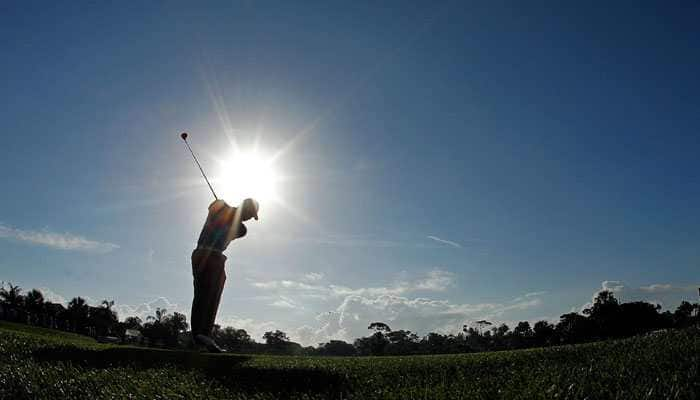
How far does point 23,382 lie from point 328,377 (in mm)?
5002

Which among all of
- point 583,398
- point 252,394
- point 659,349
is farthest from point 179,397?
point 659,349

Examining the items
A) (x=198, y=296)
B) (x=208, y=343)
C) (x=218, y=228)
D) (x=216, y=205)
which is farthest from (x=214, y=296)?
(x=216, y=205)

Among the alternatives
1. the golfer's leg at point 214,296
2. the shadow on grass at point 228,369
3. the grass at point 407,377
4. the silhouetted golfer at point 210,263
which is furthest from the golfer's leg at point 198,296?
the grass at point 407,377

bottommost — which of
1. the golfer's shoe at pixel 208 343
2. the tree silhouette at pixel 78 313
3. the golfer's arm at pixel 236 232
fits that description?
the golfer's shoe at pixel 208 343

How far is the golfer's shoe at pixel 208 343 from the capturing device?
560 inches

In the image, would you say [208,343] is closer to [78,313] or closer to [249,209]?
[249,209]

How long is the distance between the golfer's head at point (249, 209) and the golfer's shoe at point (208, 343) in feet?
15.5

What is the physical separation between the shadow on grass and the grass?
22mm

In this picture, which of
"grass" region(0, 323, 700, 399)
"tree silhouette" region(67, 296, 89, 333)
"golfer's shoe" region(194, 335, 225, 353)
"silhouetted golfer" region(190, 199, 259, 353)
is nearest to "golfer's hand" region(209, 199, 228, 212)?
"silhouetted golfer" region(190, 199, 259, 353)

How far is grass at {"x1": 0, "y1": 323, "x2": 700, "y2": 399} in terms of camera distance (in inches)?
204

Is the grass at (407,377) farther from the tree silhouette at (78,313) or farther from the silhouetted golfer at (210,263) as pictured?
the tree silhouette at (78,313)

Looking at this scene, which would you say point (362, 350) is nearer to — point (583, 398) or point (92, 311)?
point (92, 311)

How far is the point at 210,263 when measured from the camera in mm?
15641

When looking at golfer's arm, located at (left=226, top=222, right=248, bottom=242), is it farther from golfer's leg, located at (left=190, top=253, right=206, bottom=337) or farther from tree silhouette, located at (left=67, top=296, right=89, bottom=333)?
tree silhouette, located at (left=67, top=296, right=89, bottom=333)
